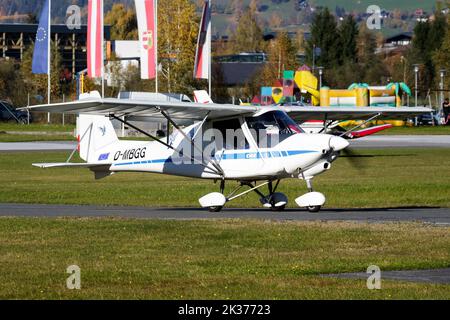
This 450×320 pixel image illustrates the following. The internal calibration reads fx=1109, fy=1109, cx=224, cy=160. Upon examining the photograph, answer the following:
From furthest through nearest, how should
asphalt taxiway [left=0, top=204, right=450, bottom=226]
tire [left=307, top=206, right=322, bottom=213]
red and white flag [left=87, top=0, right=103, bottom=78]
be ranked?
red and white flag [left=87, top=0, right=103, bottom=78] → tire [left=307, top=206, right=322, bottom=213] → asphalt taxiway [left=0, top=204, right=450, bottom=226]

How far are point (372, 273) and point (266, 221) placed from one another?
242 inches

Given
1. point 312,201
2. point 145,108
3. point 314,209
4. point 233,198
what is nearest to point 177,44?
point 145,108

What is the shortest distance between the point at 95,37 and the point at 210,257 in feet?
117

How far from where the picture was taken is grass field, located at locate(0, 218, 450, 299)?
38.2 feet

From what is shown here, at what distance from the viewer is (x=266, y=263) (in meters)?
13.8

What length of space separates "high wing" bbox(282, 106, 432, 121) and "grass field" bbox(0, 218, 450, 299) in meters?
5.38

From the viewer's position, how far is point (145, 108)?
22031mm

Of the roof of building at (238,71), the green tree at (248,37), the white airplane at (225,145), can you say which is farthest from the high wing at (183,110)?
the green tree at (248,37)

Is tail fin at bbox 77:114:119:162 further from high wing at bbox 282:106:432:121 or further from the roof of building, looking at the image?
the roof of building

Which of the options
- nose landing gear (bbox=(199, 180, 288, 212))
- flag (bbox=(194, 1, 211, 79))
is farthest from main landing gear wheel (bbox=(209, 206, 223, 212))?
flag (bbox=(194, 1, 211, 79))

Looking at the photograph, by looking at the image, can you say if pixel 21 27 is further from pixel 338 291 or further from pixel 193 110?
pixel 338 291

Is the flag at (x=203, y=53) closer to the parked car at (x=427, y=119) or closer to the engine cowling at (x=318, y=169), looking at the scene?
the engine cowling at (x=318, y=169)

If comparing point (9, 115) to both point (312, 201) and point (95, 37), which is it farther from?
point (312, 201)

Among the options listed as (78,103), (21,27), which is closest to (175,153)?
(78,103)
